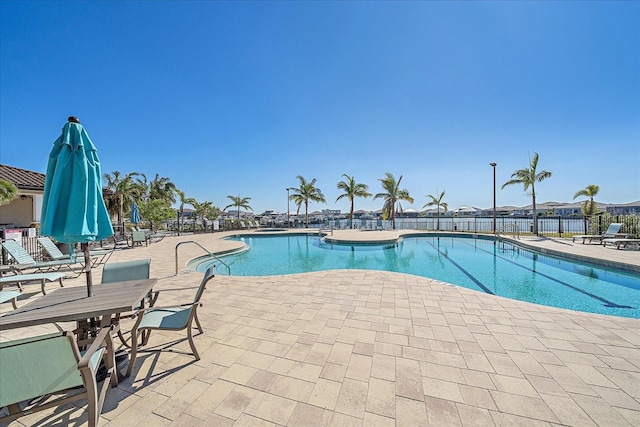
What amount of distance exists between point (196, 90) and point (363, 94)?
24.4 ft

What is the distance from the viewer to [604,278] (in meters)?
6.45

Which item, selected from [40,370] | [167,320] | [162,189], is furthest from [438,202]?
[162,189]

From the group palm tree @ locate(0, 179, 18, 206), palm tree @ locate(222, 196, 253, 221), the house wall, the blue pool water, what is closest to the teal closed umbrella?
the blue pool water

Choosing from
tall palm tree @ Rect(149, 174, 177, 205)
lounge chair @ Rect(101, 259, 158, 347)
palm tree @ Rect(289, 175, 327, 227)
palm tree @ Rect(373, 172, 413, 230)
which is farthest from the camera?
tall palm tree @ Rect(149, 174, 177, 205)

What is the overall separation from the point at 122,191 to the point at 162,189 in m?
5.81

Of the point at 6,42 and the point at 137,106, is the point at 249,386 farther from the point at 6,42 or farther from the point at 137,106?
the point at 137,106

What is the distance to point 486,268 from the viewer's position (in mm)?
8359

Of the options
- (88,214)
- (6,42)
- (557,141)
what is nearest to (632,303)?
(88,214)

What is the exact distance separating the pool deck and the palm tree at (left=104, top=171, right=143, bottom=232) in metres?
19.9

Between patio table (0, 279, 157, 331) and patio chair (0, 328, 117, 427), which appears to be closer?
patio chair (0, 328, 117, 427)

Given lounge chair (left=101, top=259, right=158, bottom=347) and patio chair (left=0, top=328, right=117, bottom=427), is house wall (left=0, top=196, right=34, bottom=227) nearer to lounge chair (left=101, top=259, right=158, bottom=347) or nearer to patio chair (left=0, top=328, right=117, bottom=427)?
lounge chair (left=101, top=259, right=158, bottom=347)

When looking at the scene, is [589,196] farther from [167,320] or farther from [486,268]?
[167,320]

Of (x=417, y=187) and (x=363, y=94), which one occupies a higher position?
(x=363, y=94)

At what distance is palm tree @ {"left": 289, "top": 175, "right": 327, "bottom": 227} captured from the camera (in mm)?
24016
